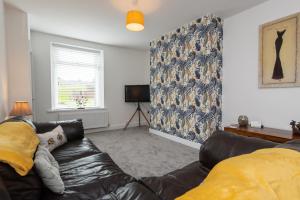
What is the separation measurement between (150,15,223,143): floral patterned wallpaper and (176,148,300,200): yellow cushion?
2713mm

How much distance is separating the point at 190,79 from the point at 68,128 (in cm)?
245

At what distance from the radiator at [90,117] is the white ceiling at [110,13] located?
6.49ft

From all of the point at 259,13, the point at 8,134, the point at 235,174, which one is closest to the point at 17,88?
the point at 8,134

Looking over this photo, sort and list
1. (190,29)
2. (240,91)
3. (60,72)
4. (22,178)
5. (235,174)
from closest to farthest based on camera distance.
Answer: (235,174) < (22,178) < (240,91) < (190,29) < (60,72)

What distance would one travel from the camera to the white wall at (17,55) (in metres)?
2.93

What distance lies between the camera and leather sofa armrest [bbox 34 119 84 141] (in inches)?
91.8

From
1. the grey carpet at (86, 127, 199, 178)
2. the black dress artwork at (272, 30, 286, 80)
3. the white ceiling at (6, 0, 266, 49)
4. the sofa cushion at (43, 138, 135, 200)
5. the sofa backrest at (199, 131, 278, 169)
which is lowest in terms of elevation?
the grey carpet at (86, 127, 199, 178)

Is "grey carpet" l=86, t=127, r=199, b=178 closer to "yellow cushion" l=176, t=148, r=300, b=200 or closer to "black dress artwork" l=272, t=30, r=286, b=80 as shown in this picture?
"black dress artwork" l=272, t=30, r=286, b=80

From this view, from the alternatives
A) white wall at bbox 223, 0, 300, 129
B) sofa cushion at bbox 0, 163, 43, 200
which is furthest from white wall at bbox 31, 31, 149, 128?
sofa cushion at bbox 0, 163, 43, 200

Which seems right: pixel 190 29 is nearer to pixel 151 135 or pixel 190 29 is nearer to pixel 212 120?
pixel 212 120

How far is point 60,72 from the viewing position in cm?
443

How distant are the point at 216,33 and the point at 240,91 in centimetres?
114

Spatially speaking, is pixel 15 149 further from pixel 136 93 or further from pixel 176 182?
pixel 136 93

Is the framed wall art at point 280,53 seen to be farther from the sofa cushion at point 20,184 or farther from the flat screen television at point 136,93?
the flat screen television at point 136,93
